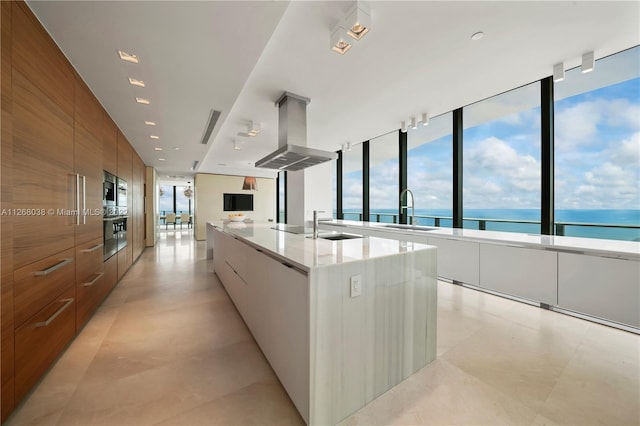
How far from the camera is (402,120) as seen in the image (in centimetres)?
421

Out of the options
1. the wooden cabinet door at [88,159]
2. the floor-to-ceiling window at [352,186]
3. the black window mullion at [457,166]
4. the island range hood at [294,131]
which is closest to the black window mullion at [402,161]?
the black window mullion at [457,166]

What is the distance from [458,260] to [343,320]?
7.86 feet

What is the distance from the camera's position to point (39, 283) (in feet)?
4.96

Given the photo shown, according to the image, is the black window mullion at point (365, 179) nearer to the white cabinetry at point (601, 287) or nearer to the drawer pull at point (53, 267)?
the white cabinetry at point (601, 287)

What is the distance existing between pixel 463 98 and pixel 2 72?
4303mm

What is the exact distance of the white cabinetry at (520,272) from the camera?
2.29 m

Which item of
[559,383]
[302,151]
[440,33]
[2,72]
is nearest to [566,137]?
[440,33]

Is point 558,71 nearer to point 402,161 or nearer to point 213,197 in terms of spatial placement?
point 402,161

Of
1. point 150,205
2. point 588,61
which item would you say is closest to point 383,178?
point 588,61

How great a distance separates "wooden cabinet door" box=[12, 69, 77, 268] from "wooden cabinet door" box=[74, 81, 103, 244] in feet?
0.66

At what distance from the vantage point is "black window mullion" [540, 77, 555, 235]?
111 inches

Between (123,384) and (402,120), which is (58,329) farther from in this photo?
(402,120)

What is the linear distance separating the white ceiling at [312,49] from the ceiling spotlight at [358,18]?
0.07 meters

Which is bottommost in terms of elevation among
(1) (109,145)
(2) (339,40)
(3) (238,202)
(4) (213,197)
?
(3) (238,202)
